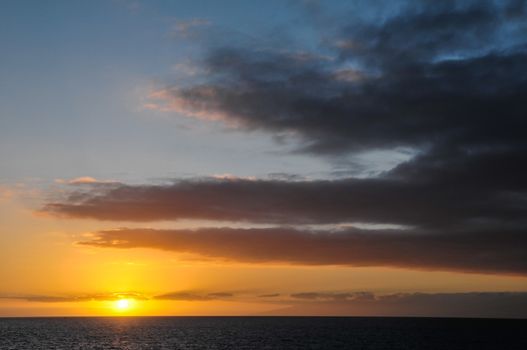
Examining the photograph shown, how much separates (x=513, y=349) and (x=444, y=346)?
1540 centimetres

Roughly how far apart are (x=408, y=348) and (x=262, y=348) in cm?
3411

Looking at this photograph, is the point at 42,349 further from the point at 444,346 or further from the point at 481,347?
the point at 481,347

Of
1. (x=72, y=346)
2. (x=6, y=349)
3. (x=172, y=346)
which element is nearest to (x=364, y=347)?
(x=172, y=346)

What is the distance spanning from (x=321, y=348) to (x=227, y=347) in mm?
22006

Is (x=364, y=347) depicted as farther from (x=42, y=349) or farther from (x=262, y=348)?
(x=42, y=349)

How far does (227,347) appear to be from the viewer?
128 metres

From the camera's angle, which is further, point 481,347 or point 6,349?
point 481,347

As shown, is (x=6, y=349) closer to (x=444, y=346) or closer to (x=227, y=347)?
(x=227, y=347)

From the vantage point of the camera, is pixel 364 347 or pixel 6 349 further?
pixel 364 347

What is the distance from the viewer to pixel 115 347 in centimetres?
12712

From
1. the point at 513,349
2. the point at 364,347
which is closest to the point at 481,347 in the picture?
the point at 513,349

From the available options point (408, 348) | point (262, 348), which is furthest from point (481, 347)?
point (262, 348)

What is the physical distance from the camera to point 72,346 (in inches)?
5202

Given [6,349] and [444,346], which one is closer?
[6,349]
